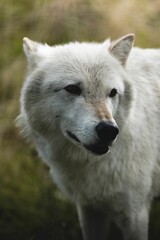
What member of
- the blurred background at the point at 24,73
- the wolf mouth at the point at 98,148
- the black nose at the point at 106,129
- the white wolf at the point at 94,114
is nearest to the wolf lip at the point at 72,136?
the white wolf at the point at 94,114

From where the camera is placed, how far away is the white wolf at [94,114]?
4.39 metres

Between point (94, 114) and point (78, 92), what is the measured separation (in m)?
0.26

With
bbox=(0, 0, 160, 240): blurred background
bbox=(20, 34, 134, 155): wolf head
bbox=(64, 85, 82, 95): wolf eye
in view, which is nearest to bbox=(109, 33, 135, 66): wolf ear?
bbox=(20, 34, 134, 155): wolf head

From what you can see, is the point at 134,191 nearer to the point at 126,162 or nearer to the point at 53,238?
the point at 126,162

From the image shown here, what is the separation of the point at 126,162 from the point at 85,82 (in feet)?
2.54

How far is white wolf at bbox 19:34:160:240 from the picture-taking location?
439 cm

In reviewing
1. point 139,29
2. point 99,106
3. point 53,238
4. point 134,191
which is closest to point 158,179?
point 134,191

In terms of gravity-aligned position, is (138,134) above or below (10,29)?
below

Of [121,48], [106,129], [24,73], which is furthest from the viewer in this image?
[24,73]

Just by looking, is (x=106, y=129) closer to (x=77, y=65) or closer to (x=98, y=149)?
(x=98, y=149)

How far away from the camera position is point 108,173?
4805 millimetres

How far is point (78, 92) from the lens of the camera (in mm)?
4398

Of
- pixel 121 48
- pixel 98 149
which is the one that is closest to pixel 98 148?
pixel 98 149

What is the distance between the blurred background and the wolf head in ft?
6.28
